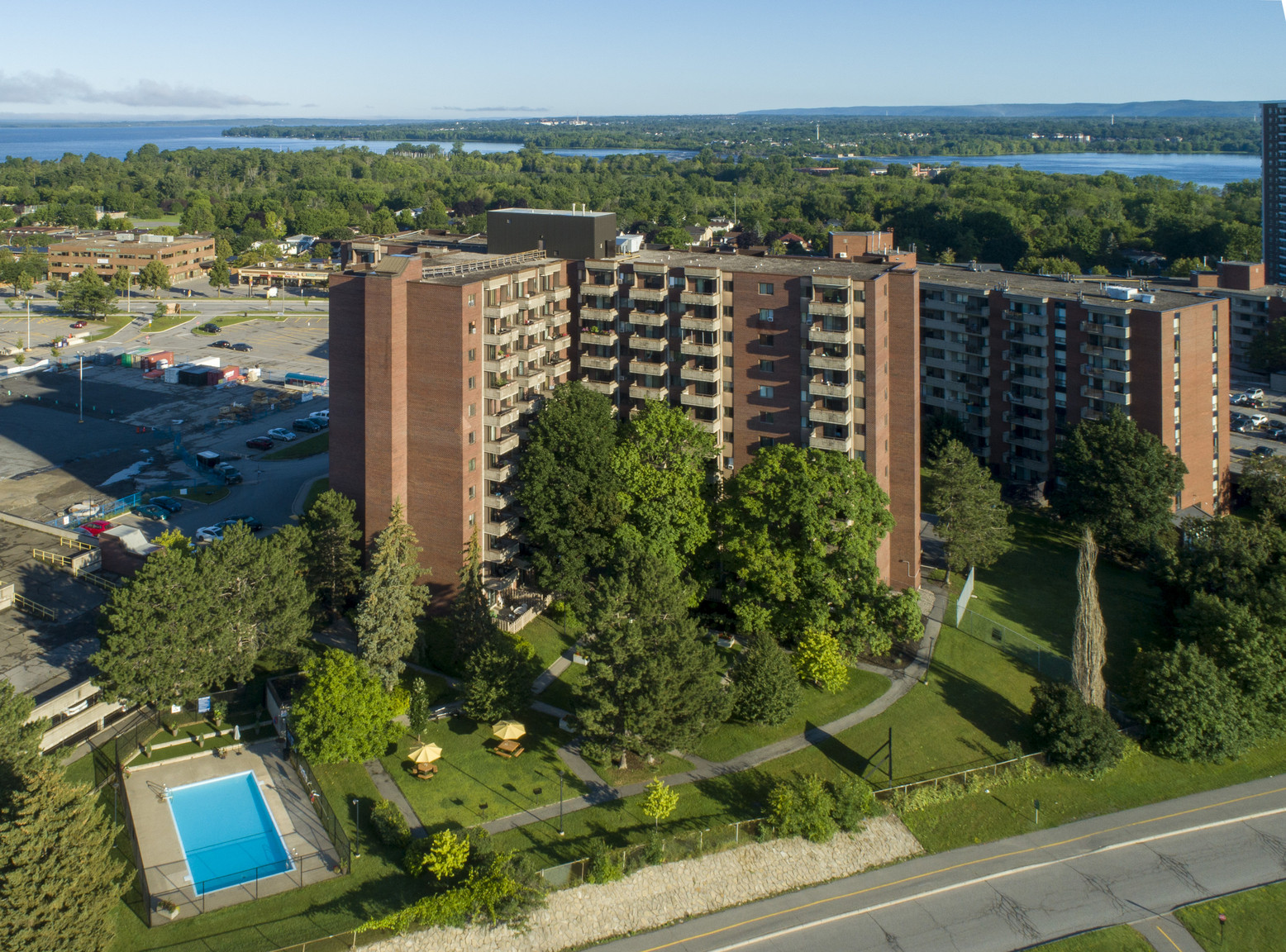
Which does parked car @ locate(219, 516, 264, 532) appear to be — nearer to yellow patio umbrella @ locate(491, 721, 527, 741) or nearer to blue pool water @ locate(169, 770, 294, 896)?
blue pool water @ locate(169, 770, 294, 896)

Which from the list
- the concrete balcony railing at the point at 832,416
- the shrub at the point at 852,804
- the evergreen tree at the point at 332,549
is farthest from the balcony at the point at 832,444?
the evergreen tree at the point at 332,549

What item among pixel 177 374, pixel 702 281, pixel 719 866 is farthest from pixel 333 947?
pixel 177 374

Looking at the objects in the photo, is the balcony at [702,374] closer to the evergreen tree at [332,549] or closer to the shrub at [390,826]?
the evergreen tree at [332,549]

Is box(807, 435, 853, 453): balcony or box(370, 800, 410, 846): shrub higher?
box(807, 435, 853, 453): balcony

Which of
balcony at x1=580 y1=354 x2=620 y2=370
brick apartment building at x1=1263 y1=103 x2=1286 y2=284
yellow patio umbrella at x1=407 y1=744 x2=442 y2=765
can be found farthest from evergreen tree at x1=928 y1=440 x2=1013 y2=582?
brick apartment building at x1=1263 y1=103 x2=1286 y2=284

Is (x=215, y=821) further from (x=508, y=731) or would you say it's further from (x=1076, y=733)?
(x=1076, y=733)

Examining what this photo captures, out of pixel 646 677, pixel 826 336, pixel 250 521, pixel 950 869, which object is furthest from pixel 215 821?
pixel 826 336


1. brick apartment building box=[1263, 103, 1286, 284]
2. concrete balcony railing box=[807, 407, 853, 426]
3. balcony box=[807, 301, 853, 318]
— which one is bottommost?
concrete balcony railing box=[807, 407, 853, 426]
